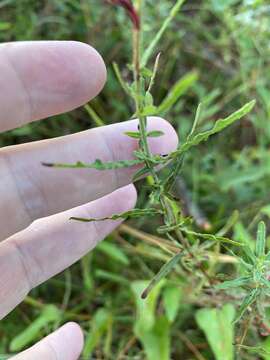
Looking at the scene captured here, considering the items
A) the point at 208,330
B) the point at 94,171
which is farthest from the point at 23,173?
the point at 208,330

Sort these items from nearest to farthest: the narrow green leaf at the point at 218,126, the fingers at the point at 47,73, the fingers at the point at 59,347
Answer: the narrow green leaf at the point at 218,126 < the fingers at the point at 47,73 < the fingers at the point at 59,347

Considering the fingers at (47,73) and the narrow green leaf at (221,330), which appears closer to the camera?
the fingers at (47,73)

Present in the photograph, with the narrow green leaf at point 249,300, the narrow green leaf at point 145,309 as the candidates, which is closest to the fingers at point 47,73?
the narrow green leaf at point 249,300

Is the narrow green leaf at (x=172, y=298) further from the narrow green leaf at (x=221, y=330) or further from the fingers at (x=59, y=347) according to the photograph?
the fingers at (x=59, y=347)

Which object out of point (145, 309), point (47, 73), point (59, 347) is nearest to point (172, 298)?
point (145, 309)

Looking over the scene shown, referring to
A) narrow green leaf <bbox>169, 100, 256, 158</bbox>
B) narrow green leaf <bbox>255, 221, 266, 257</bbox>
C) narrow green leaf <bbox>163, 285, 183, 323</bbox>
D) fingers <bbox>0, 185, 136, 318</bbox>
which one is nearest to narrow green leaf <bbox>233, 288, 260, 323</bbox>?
narrow green leaf <bbox>255, 221, 266, 257</bbox>

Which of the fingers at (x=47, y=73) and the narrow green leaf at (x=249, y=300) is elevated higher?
the fingers at (x=47, y=73)

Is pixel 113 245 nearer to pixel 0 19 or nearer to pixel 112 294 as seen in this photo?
pixel 112 294
